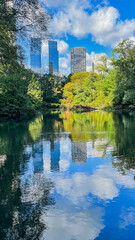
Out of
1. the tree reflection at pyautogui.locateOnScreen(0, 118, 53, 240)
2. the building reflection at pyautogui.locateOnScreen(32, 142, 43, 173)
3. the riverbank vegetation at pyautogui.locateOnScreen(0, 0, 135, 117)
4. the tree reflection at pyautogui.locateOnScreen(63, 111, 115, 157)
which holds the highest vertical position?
the riverbank vegetation at pyautogui.locateOnScreen(0, 0, 135, 117)

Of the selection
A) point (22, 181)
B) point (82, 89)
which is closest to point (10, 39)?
point (22, 181)

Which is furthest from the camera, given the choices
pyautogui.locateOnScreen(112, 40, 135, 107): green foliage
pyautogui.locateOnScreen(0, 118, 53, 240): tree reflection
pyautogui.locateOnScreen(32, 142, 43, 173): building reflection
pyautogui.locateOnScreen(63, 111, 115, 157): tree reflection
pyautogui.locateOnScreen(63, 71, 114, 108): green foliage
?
pyautogui.locateOnScreen(63, 71, 114, 108): green foliage

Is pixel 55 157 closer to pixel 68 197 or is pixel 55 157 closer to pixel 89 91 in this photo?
pixel 68 197

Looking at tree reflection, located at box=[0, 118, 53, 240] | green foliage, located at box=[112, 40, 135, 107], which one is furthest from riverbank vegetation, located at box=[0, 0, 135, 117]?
tree reflection, located at box=[0, 118, 53, 240]

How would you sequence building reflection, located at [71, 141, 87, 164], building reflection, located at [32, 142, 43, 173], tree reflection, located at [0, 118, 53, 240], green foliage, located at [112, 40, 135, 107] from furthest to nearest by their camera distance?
green foliage, located at [112, 40, 135, 107] → building reflection, located at [71, 141, 87, 164] → building reflection, located at [32, 142, 43, 173] → tree reflection, located at [0, 118, 53, 240]

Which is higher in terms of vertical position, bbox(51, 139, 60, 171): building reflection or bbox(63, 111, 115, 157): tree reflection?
bbox(63, 111, 115, 157): tree reflection

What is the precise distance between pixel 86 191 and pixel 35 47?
8.54 meters

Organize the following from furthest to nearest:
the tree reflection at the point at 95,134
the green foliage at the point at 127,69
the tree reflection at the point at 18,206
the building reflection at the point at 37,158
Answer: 1. the green foliage at the point at 127,69
2. the tree reflection at the point at 95,134
3. the building reflection at the point at 37,158
4. the tree reflection at the point at 18,206

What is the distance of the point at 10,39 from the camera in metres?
11.6

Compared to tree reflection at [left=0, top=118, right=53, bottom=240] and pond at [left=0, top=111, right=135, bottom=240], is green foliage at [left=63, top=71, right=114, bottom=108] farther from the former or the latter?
tree reflection at [left=0, top=118, right=53, bottom=240]

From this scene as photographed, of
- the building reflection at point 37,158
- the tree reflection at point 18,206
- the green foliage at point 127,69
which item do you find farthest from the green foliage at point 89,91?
the tree reflection at point 18,206

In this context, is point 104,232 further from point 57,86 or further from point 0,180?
point 57,86

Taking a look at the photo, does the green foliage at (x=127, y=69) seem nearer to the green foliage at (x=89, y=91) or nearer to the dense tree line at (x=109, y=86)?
the dense tree line at (x=109, y=86)

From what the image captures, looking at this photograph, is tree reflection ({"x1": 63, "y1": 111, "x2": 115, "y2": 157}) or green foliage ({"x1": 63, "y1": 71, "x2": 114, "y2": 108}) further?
green foliage ({"x1": 63, "y1": 71, "x2": 114, "y2": 108})
